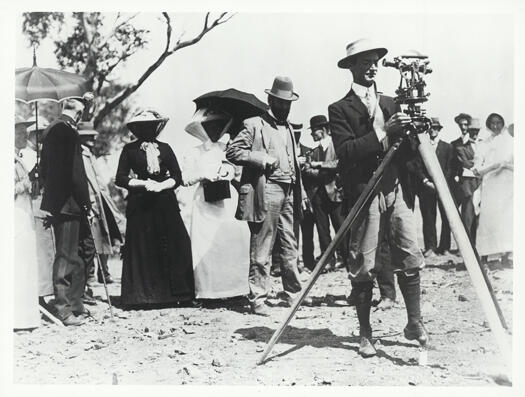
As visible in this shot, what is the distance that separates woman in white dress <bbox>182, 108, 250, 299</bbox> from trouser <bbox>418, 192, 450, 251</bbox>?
203cm

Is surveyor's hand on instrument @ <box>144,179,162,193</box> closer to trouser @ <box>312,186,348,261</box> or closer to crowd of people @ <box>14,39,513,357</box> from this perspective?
crowd of people @ <box>14,39,513,357</box>

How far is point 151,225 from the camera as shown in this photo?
6.63 metres

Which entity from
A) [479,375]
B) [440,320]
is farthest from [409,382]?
[440,320]

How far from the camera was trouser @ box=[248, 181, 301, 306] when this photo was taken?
20.5 ft

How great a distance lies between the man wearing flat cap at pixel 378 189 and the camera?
5117 millimetres

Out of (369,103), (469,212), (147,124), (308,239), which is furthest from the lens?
(308,239)

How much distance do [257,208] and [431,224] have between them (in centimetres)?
253

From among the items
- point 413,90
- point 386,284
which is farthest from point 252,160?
point 413,90

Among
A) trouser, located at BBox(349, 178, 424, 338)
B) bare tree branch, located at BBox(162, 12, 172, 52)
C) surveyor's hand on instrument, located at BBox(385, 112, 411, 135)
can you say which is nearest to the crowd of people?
trouser, located at BBox(349, 178, 424, 338)

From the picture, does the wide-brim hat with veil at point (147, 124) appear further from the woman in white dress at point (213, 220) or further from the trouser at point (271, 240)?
the trouser at point (271, 240)

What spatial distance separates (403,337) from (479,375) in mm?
635

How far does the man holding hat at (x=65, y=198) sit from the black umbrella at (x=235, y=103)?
3.68ft

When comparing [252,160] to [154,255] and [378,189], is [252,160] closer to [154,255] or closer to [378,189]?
[154,255]

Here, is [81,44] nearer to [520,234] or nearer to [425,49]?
[425,49]
